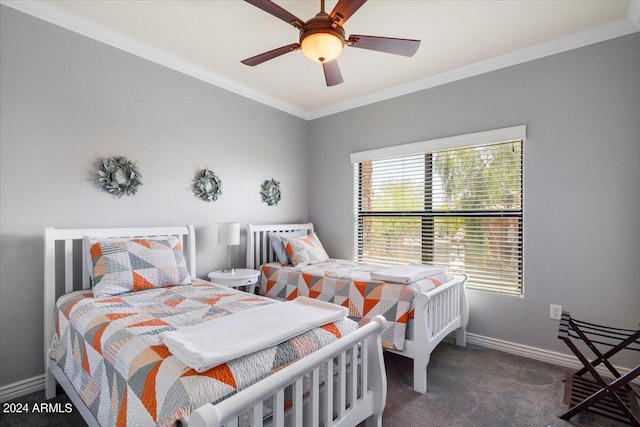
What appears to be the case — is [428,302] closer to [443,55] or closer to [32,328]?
[443,55]

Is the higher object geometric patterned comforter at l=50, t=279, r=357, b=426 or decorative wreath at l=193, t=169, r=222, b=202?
decorative wreath at l=193, t=169, r=222, b=202

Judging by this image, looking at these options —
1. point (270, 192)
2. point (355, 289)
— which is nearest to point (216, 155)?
point (270, 192)

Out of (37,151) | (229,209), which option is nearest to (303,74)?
(229,209)

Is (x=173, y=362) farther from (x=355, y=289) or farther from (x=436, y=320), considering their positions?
(x=436, y=320)

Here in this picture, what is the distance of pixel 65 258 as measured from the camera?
220 centimetres

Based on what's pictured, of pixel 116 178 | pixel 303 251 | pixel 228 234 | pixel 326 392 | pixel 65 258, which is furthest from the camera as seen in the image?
pixel 303 251

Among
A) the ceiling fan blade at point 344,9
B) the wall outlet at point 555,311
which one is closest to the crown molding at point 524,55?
the ceiling fan blade at point 344,9

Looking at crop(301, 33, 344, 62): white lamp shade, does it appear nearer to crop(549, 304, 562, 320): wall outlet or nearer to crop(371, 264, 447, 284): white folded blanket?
crop(371, 264, 447, 284): white folded blanket

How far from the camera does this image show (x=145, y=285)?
7.12 feet

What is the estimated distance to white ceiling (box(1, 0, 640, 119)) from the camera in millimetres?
2186

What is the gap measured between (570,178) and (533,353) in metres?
1.49

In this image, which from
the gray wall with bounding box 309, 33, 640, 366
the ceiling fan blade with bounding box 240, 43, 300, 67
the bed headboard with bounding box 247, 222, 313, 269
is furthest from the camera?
the bed headboard with bounding box 247, 222, 313, 269

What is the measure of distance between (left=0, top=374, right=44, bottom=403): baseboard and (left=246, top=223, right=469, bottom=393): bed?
177 centimetres

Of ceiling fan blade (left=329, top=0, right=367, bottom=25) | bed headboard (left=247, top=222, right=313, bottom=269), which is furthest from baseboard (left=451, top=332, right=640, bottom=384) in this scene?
ceiling fan blade (left=329, top=0, right=367, bottom=25)
